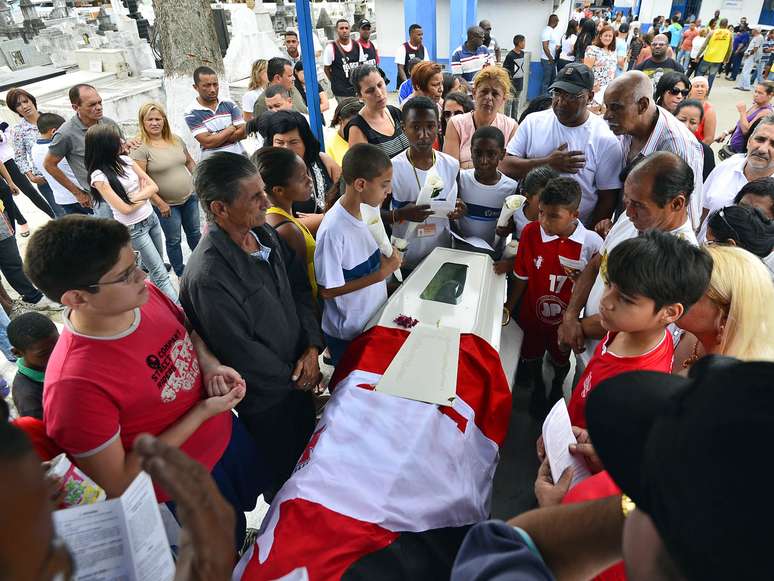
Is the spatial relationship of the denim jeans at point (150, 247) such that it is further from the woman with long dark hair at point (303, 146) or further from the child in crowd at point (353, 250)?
the child in crowd at point (353, 250)

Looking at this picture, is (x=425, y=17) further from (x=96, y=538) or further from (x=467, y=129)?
(x=96, y=538)

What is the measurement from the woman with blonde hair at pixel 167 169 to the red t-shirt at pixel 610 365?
351cm

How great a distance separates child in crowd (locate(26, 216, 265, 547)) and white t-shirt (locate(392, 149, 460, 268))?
168 cm

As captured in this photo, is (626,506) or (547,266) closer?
(626,506)

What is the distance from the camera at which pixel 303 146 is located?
3.00 m

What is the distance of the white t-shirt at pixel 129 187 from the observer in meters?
3.28

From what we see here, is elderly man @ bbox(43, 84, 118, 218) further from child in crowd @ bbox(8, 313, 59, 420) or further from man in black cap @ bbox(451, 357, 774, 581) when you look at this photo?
man in black cap @ bbox(451, 357, 774, 581)

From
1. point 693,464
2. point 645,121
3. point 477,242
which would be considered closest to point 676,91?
point 645,121

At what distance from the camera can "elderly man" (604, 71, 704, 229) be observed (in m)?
2.60

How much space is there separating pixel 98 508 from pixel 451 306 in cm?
163

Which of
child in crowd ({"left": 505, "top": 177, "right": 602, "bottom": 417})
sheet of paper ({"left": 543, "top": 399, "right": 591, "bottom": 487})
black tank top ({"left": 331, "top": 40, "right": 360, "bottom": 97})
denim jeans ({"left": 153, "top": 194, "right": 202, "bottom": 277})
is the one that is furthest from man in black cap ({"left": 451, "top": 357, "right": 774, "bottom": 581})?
black tank top ({"left": 331, "top": 40, "right": 360, "bottom": 97})

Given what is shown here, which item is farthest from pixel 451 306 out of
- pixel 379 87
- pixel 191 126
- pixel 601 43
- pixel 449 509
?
pixel 601 43

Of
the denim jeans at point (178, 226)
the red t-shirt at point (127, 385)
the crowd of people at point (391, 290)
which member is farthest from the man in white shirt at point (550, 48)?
the red t-shirt at point (127, 385)

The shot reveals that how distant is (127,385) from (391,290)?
1.78 metres
